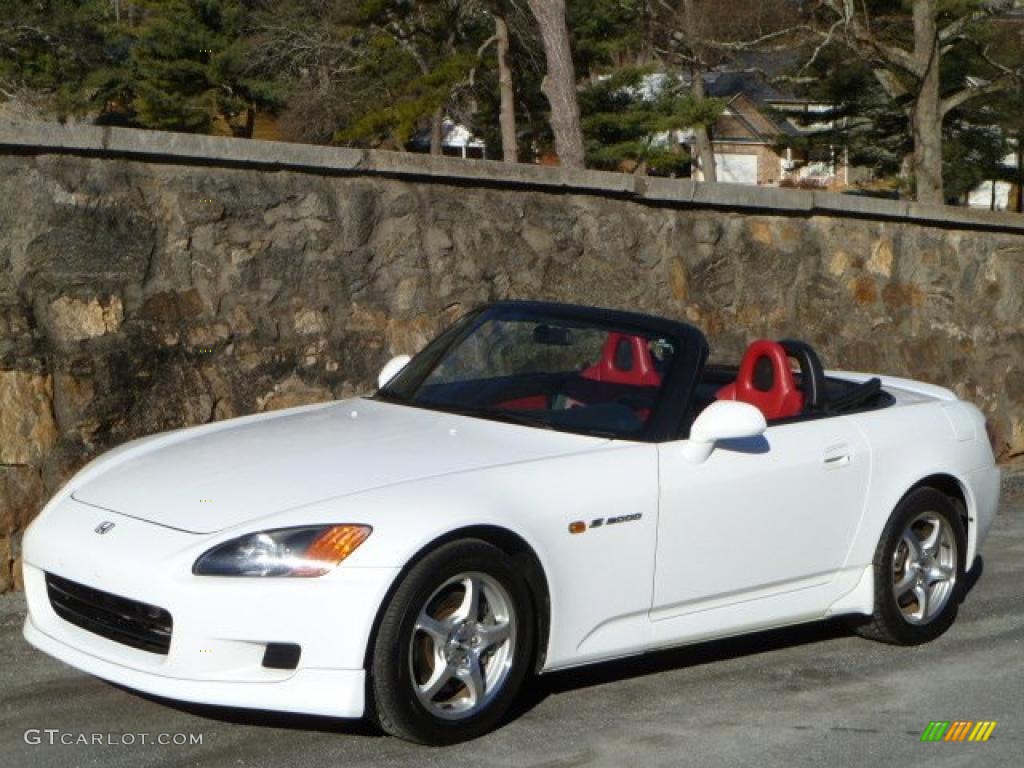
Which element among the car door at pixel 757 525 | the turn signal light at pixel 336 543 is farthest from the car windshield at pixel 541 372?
the turn signal light at pixel 336 543

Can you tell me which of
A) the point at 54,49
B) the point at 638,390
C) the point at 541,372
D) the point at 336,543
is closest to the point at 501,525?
the point at 336,543

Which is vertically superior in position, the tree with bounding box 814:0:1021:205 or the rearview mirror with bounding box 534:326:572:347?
the tree with bounding box 814:0:1021:205

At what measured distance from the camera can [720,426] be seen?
556 centimetres

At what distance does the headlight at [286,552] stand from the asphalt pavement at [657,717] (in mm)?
579

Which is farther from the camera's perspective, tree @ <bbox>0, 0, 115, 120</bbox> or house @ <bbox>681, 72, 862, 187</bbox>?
house @ <bbox>681, 72, 862, 187</bbox>

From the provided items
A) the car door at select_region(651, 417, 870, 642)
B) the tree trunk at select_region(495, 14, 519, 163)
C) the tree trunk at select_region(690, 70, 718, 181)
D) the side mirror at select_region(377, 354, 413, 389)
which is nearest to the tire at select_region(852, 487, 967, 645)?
the car door at select_region(651, 417, 870, 642)

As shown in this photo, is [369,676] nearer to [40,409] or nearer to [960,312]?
[40,409]

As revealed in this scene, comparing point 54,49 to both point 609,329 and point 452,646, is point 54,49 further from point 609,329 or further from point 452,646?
point 452,646

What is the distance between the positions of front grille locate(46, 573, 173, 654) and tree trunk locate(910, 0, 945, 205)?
59.4 feet

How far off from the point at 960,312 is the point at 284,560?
8.47 m

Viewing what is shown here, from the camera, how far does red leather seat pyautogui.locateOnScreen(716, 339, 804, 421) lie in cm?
637

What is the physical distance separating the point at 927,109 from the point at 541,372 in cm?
1762

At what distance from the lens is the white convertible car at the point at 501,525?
4723 millimetres

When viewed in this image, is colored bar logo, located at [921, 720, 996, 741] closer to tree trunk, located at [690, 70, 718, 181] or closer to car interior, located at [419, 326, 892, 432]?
car interior, located at [419, 326, 892, 432]
